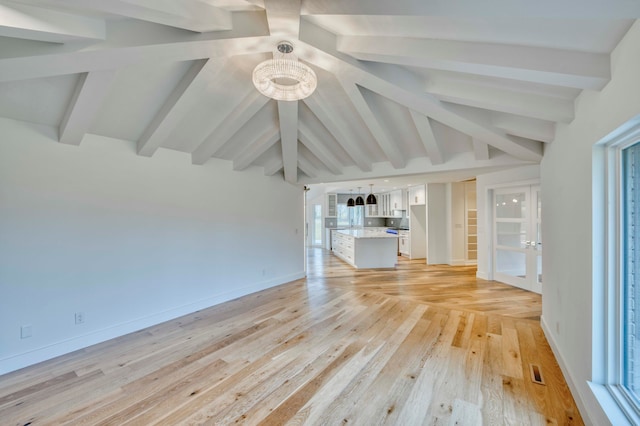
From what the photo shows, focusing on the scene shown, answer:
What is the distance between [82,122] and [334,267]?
6027 millimetres

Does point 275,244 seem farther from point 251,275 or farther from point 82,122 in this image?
point 82,122

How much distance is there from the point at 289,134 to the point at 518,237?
15.6 feet

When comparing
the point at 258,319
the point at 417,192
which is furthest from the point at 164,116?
the point at 417,192

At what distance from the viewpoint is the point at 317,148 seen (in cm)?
457

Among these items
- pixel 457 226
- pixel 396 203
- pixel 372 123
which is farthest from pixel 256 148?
pixel 396 203

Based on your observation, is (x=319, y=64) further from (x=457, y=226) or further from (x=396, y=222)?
(x=396, y=222)

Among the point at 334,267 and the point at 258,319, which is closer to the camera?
the point at 258,319

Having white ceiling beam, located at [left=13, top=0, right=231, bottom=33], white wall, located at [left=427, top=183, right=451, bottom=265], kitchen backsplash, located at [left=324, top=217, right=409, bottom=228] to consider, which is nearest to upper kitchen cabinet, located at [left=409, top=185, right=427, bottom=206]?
white wall, located at [left=427, top=183, right=451, bottom=265]

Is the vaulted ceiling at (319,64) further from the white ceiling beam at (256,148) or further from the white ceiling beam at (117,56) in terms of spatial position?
the white ceiling beam at (256,148)

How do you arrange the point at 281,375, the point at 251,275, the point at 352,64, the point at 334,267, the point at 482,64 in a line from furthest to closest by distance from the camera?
1. the point at 334,267
2. the point at 251,275
3. the point at 281,375
4. the point at 352,64
5. the point at 482,64

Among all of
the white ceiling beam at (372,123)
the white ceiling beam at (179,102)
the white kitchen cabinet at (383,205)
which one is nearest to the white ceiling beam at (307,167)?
the white ceiling beam at (372,123)

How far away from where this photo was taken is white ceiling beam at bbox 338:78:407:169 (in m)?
2.79

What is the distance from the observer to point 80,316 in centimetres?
309

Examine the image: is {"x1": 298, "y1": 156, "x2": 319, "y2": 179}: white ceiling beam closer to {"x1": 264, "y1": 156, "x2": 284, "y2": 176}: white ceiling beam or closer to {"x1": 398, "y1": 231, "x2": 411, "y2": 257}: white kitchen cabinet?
{"x1": 264, "y1": 156, "x2": 284, "y2": 176}: white ceiling beam
